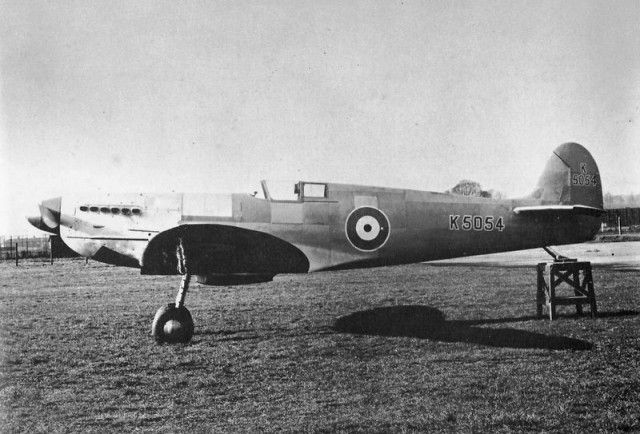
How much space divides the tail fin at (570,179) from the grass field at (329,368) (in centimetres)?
188

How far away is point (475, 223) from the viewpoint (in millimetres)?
8016

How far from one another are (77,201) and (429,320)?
17.7ft

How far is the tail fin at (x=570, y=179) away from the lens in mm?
8688

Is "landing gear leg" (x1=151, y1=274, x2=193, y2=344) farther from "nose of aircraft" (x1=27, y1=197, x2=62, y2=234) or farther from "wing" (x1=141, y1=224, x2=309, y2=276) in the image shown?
"nose of aircraft" (x1=27, y1=197, x2=62, y2=234)

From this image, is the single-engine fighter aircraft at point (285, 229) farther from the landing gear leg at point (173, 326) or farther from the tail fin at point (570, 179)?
the tail fin at point (570, 179)

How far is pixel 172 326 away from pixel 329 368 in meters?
2.34

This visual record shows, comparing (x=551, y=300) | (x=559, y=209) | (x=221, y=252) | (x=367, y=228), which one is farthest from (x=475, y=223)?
(x=221, y=252)

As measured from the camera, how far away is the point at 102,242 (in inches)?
270

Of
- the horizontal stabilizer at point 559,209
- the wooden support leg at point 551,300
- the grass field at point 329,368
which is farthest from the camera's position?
the horizontal stabilizer at point 559,209

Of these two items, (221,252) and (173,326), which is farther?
(221,252)

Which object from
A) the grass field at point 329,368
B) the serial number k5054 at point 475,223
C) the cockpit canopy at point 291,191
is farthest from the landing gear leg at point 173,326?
the serial number k5054 at point 475,223

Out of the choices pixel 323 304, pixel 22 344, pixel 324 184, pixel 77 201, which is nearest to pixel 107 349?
pixel 22 344

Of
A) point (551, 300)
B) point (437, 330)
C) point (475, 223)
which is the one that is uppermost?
point (475, 223)

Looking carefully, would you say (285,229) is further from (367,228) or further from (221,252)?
(367,228)
